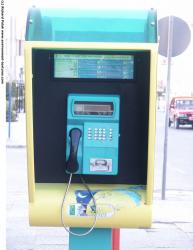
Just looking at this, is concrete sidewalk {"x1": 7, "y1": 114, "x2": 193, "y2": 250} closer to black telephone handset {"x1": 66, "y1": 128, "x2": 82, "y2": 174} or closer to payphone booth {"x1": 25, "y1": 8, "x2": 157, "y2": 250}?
payphone booth {"x1": 25, "y1": 8, "x2": 157, "y2": 250}

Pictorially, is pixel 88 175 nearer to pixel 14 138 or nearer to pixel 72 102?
pixel 72 102

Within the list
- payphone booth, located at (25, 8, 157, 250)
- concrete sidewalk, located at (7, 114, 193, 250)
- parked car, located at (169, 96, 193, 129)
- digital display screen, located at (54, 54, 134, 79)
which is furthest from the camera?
parked car, located at (169, 96, 193, 129)

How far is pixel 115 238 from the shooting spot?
3.66 metres

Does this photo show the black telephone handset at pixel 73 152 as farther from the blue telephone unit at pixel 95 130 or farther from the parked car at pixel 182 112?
the parked car at pixel 182 112

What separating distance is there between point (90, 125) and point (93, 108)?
105 millimetres

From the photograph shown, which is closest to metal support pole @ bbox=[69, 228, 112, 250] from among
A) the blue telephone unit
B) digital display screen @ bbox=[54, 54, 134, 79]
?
the blue telephone unit

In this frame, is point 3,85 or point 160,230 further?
point 160,230

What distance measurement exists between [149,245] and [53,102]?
2637 millimetres

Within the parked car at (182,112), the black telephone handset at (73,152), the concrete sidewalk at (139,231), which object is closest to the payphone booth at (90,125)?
the black telephone handset at (73,152)

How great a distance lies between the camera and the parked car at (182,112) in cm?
2739

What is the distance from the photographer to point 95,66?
356 centimetres

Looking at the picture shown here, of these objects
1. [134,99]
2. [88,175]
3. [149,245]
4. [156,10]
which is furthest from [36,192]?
[149,245]

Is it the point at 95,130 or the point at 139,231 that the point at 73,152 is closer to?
the point at 95,130

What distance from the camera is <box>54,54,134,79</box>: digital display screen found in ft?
11.7
